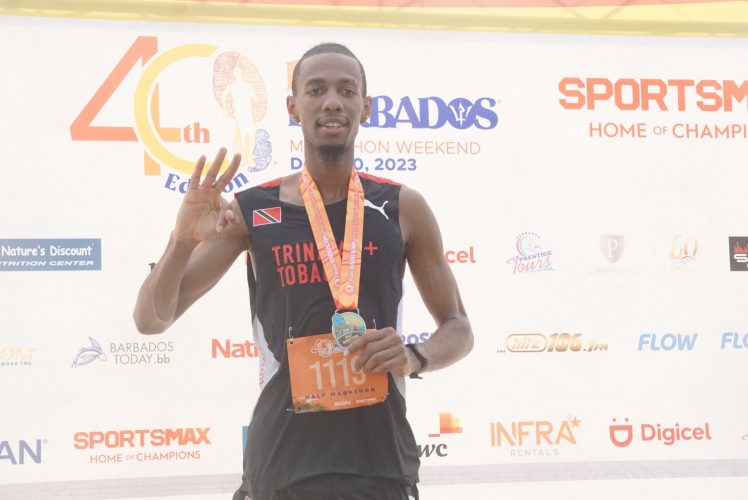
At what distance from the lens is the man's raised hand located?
1699 millimetres

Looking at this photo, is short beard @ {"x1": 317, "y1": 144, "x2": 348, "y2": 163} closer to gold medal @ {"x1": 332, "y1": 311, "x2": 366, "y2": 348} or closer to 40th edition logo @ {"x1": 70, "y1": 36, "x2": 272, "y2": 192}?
gold medal @ {"x1": 332, "y1": 311, "x2": 366, "y2": 348}

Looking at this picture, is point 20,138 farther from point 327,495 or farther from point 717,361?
point 717,361

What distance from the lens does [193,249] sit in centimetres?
177

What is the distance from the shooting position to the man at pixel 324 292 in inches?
67.1

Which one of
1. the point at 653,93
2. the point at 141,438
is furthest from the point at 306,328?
the point at 653,93

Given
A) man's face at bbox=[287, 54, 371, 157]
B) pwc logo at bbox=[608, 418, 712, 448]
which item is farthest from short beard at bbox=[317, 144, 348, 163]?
pwc logo at bbox=[608, 418, 712, 448]

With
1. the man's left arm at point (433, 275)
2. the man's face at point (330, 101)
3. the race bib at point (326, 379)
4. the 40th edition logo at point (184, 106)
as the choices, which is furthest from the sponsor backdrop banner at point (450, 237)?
the race bib at point (326, 379)

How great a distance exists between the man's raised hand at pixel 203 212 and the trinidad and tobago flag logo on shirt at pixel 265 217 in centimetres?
13

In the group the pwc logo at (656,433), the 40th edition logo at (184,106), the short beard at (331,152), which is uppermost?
the 40th edition logo at (184,106)

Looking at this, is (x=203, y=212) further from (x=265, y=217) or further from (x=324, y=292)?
A: (x=324, y=292)

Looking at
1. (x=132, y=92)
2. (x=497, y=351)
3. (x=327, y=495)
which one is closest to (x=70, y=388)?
(x=132, y=92)

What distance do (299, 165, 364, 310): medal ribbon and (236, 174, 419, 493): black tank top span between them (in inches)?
0.9

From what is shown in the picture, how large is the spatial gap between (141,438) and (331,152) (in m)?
2.59

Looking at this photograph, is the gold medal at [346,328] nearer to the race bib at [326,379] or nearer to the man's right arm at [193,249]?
the race bib at [326,379]
